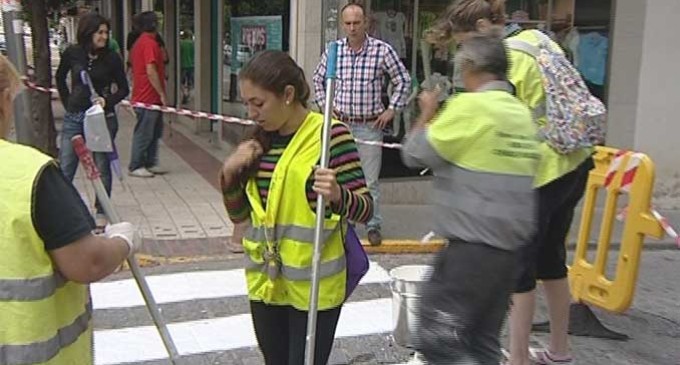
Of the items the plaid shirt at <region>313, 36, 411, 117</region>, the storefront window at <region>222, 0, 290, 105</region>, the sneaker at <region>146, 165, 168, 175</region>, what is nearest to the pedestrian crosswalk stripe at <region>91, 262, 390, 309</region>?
the plaid shirt at <region>313, 36, 411, 117</region>

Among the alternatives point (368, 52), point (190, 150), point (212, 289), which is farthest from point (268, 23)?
point (212, 289)

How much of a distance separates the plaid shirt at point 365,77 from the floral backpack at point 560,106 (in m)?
3.07

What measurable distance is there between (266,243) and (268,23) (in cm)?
781

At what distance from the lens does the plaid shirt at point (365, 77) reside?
23.0 ft

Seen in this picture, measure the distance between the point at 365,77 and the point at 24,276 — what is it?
5162mm

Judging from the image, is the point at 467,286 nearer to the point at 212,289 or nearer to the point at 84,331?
the point at 84,331

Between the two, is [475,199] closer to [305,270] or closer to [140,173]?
[305,270]

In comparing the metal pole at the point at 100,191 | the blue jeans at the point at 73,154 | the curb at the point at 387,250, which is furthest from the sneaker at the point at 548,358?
the blue jeans at the point at 73,154

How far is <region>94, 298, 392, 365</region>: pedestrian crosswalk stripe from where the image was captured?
15.7 ft

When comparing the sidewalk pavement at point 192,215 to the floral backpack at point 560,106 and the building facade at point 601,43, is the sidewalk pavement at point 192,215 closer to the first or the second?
the building facade at point 601,43

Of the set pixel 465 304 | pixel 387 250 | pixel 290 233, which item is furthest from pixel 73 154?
pixel 465 304

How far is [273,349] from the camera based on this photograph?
A: 3.15 metres

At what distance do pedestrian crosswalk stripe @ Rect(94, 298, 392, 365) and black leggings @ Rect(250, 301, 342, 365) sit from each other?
1.78 meters

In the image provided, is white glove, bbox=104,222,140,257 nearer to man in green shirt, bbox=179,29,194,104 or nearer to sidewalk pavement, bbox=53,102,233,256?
sidewalk pavement, bbox=53,102,233,256
